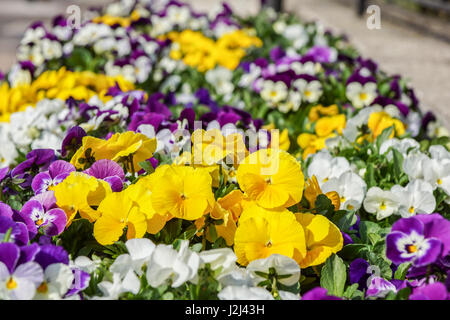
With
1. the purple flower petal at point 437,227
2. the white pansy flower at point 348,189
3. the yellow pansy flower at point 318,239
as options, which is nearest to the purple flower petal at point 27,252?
the yellow pansy flower at point 318,239

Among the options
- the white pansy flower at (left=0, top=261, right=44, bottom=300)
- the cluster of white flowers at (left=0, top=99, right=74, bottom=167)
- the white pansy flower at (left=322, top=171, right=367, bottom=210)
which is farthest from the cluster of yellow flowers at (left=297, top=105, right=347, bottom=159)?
the white pansy flower at (left=0, top=261, right=44, bottom=300)

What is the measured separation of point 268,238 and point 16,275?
56 centimetres

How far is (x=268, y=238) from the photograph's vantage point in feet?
4.57

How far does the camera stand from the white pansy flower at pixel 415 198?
1.73m

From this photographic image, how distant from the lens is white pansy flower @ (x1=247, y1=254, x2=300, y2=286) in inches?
50.9

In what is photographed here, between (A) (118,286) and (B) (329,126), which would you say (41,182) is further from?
(B) (329,126)

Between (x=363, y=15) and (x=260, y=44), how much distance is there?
357cm

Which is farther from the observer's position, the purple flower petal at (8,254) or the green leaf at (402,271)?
the green leaf at (402,271)

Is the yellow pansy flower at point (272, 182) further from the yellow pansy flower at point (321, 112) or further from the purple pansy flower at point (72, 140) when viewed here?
the yellow pansy flower at point (321, 112)

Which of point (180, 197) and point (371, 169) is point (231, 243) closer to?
point (180, 197)

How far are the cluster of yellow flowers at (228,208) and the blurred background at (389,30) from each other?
2.23m

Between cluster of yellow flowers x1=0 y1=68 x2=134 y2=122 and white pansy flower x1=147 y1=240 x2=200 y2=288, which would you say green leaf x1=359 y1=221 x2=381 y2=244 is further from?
cluster of yellow flowers x1=0 y1=68 x2=134 y2=122
